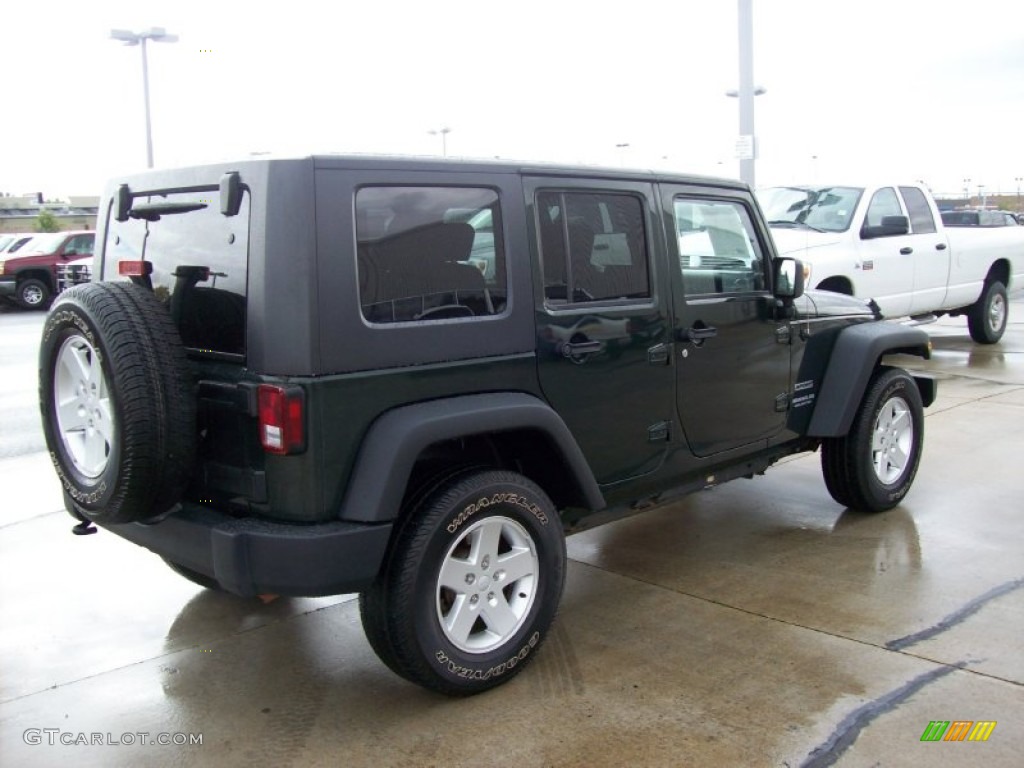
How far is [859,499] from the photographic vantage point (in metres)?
5.42

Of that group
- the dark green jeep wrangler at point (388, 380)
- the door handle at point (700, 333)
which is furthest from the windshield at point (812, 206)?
the dark green jeep wrangler at point (388, 380)

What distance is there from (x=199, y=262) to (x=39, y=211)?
170 feet

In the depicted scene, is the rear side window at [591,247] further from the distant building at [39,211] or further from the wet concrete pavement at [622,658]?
the distant building at [39,211]

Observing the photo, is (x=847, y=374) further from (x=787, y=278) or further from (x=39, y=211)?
(x=39, y=211)

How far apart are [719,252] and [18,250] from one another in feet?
70.7

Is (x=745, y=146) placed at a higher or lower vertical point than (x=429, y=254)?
higher

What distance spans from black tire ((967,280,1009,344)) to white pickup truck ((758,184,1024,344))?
0.10 metres

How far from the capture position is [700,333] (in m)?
4.34

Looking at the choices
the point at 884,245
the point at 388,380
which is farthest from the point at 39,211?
the point at 388,380

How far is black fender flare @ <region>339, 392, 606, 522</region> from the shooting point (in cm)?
315

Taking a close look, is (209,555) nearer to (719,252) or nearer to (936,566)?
(719,252)

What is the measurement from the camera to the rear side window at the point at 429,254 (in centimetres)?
327

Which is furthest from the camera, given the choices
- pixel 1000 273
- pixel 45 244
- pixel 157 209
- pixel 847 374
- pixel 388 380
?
pixel 45 244

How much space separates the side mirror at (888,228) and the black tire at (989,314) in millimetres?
3134
